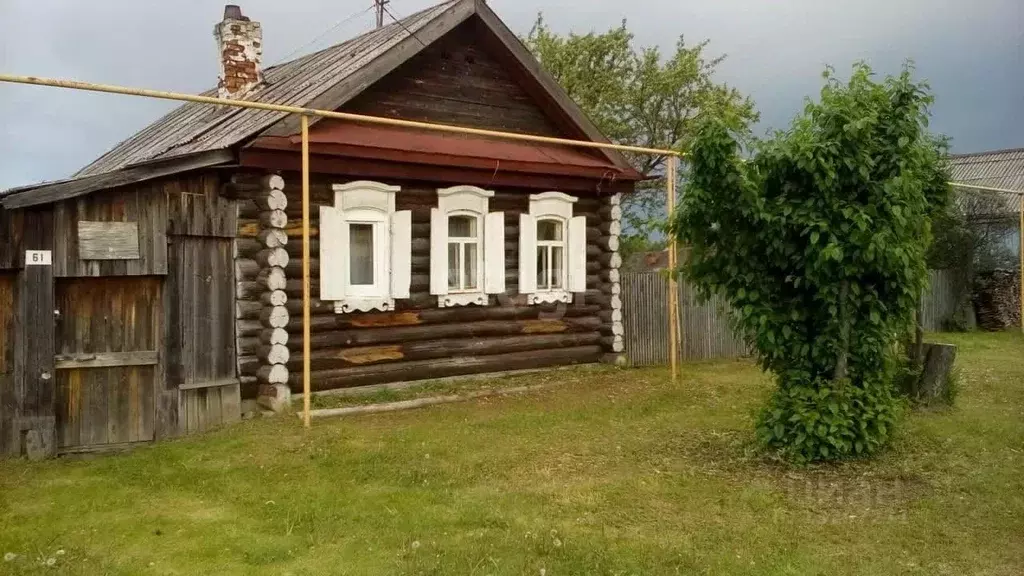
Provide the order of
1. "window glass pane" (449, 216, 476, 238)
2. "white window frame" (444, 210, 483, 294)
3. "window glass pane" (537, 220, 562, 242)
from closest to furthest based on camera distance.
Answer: "white window frame" (444, 210, 483, 294), "window glass pane" (449, 216, 476, 238), "window glass pane" (537, 220, 562, 242)

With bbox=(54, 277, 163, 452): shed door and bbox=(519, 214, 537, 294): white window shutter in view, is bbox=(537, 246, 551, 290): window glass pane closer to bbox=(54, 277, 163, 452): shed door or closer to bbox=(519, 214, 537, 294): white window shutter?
bbox=(519, 214, 537, 294): white window shutter

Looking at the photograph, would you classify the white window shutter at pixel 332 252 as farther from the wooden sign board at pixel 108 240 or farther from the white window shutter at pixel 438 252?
the wooden sign board at pixel 108 240

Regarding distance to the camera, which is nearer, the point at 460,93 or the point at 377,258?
the point at 377,258

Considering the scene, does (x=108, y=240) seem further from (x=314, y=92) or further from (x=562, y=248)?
(x=562, y=248)

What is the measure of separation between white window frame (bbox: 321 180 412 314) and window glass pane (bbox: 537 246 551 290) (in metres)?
3.02

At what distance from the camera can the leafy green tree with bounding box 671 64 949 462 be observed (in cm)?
867

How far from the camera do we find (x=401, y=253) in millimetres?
13039

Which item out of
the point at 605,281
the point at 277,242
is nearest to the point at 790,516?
the point at 277,242

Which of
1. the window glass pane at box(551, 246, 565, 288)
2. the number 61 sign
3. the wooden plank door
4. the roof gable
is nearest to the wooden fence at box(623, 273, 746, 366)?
the window glass pane at box(551, 246, 565, 288)

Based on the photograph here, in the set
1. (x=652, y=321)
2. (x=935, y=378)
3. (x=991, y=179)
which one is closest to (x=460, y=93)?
(x=652, y=321)

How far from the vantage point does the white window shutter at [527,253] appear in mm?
14641

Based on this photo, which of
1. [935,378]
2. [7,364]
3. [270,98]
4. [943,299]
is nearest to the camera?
[7,364]

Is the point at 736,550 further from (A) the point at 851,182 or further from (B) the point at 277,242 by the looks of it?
(B) the point at 277,242

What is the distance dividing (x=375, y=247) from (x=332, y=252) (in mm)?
715
